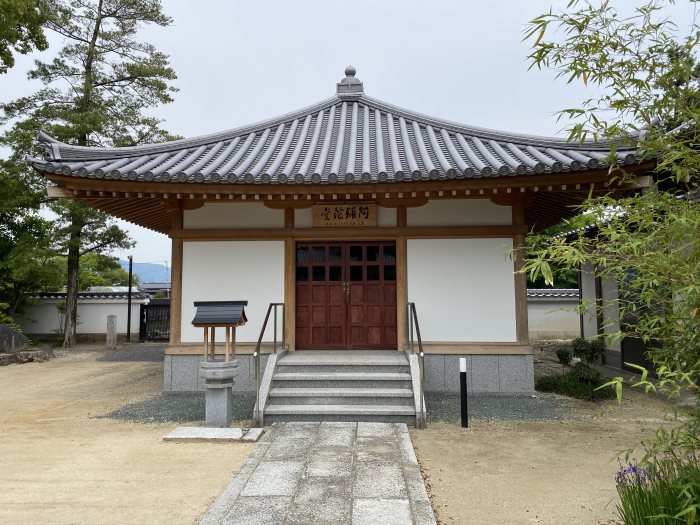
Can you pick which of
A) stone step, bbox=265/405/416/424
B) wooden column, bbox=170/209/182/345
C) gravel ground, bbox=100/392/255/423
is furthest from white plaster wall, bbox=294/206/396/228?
stone step, bbox=265/405/416/424

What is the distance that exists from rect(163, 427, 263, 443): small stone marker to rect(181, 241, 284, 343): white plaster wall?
2.34m

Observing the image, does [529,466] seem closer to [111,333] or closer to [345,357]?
[345,357]

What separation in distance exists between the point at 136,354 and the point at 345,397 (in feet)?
34.1

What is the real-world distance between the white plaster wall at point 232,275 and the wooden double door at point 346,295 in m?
0.47

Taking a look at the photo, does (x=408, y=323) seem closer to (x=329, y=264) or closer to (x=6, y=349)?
(x=329, y=264)

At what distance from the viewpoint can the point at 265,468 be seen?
4.29m

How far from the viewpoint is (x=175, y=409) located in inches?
262

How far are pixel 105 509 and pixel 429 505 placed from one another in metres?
2.47

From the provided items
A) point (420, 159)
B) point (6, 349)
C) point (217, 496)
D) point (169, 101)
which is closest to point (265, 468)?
point (217, 496)

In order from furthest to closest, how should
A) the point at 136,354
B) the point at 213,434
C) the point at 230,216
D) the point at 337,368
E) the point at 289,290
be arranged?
1. the point at 136,354
2. the point at 230,216
3. the point at 289,290
4. the point at 337,368
5. the point at 213,434

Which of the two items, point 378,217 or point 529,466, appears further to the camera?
point 378,217

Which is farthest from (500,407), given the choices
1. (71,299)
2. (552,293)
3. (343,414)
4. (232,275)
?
(71,299)

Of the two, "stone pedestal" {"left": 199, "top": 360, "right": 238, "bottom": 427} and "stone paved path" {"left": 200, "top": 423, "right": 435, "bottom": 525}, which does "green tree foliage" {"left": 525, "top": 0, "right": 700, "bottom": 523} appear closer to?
"stone paved path" {"left": 200, "top": 423, "right": 435, "bottom": 525}

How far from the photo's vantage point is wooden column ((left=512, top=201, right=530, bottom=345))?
7371 millimetres
